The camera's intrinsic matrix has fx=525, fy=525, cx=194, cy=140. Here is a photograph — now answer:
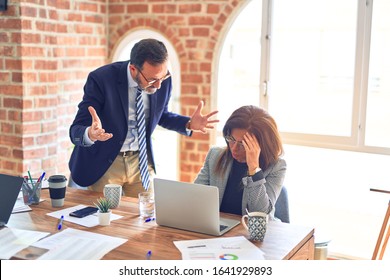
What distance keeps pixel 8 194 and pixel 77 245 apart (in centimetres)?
46

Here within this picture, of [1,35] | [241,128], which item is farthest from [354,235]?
[1,35]

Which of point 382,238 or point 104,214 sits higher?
point 104,214

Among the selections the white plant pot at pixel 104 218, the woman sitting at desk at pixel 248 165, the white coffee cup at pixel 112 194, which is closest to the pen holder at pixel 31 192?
the white coffee cup at pixel 112 194

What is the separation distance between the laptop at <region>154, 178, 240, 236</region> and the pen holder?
623mm

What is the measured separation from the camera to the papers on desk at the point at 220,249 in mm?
1812

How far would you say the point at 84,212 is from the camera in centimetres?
226

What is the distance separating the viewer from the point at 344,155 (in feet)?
12.5

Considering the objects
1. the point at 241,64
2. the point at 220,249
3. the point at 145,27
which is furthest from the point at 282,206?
the point at 145,27

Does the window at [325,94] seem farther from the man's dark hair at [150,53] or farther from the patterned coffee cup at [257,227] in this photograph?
the patterned coffee cup at [257,227]

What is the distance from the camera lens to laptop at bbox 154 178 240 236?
2.00 m

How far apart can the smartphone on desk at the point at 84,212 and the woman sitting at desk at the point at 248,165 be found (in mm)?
553

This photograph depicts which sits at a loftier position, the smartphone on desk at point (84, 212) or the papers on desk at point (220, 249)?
the smartphone on desk at point (84, 212)

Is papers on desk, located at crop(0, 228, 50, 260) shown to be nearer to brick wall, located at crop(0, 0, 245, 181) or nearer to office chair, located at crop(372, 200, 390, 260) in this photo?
brick wall, located at crop(0, 0, 245, 181)

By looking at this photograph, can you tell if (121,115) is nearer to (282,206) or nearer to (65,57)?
(282,206)
